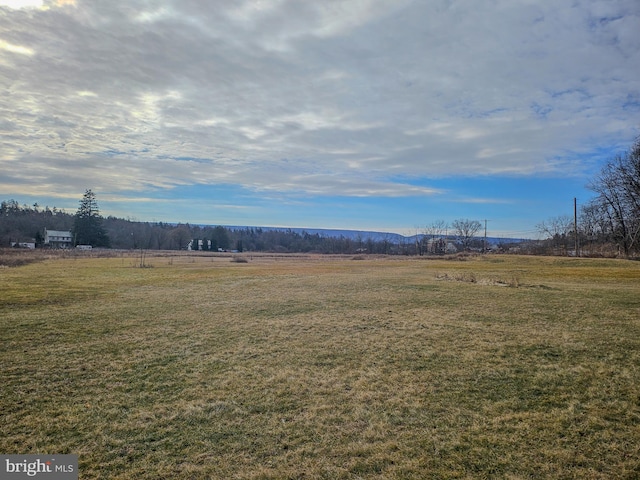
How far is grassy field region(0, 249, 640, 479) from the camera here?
4.04m

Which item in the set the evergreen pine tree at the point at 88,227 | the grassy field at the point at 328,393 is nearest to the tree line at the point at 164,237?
the evergreen pine tree at the point at 88,227

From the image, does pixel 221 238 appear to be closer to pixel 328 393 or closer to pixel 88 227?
pixel 88 227

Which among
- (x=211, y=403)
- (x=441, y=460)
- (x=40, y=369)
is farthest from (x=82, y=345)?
(x=441, y=460)

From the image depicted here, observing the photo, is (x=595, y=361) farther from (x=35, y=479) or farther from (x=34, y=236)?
(x=34, y=236)

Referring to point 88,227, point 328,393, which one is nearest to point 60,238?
point 88,227

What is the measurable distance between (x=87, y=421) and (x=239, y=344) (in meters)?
4.05

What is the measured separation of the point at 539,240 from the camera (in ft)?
276

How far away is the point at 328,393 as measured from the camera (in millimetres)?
Result: 5879

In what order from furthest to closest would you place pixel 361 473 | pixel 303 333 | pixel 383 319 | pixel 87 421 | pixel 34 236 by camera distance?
pixel 34 236, pixel 383 319, pixel 303 333, pixel 87 421, pixel 361 473

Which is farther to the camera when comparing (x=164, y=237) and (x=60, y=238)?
(x=164, y=237)

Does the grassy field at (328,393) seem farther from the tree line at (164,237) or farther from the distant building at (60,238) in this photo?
the distant building at (60,238)

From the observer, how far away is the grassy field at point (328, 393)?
4.04m

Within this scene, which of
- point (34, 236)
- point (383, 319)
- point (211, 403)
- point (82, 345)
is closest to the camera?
point (211, 403)

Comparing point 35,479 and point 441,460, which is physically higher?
point 441,460
